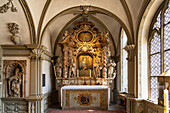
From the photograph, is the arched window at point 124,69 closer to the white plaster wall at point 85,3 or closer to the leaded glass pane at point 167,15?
the white plaster wall at point 85,3

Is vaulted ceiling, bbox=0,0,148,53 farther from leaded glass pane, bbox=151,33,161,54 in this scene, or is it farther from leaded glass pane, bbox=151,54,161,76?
leaded glass pane, bbox=151,54,161,76

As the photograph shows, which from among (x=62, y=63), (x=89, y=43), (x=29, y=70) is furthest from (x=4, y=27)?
(x=89, y=43)

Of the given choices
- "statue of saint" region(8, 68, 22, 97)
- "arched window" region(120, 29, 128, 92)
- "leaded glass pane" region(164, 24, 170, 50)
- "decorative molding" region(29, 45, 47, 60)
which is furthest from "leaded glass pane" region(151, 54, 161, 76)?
"statue of saint" region(8, 68, 22, 97)

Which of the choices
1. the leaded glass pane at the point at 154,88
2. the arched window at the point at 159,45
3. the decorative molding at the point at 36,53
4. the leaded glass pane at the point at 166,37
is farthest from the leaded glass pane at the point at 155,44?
the decorative molding at the point at 36,53

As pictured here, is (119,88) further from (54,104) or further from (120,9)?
(120,9)

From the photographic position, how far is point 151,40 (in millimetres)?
7344

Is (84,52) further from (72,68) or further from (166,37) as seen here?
(166,37)

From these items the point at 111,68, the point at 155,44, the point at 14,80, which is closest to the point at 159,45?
the point at 155,44

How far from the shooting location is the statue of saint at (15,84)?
26.3 feet

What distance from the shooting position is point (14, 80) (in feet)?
26.5

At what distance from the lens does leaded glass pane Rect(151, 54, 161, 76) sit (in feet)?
21.9

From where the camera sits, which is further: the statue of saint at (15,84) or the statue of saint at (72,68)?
the statue of saint at (72,68)

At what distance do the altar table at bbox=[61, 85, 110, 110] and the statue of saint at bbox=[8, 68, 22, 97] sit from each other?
2.42 m

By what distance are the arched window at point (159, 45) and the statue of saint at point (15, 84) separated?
583 centimetres
